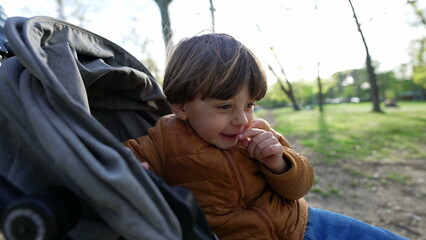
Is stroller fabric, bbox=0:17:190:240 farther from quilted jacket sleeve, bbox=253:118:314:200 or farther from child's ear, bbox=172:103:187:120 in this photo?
quilted jacket sleeve, bbox=253:118:314:200

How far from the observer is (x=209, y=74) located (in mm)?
1315

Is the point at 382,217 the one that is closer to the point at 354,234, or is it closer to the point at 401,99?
the point at 354,234

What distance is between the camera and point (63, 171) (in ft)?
2.49

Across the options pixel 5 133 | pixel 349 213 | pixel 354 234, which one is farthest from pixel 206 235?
pixel 349 213

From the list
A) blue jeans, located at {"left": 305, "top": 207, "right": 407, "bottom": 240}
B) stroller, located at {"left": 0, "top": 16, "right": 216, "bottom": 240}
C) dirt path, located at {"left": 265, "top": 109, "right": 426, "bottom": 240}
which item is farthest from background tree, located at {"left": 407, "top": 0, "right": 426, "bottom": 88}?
stroller, located at {"left": 0, "top": 16, "right": 216, "bottom": 240}

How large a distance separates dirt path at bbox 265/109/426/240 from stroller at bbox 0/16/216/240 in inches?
133

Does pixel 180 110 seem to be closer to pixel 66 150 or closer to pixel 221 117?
pixel 221 117

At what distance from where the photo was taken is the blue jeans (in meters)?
1.39

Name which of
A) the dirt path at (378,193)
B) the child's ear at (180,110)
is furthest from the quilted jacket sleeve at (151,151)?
the dirt path at (378,193)

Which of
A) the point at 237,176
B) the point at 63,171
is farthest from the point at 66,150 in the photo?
the point at 237,176

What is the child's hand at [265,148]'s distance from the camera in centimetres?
129

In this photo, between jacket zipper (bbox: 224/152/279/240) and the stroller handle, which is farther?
jacket zipper (bbox: 224/152/279/240)

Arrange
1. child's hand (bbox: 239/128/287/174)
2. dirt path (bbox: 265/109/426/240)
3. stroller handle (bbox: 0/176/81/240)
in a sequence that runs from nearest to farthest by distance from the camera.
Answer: stroller handle (bbox: 0/176/81/240) < child's hand (bbox: 239/128/287/174) < dirt path (bbox: 265/109/426/240)

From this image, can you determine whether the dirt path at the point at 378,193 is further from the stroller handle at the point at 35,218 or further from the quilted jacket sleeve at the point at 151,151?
the stroller handle at the point at 35,218
